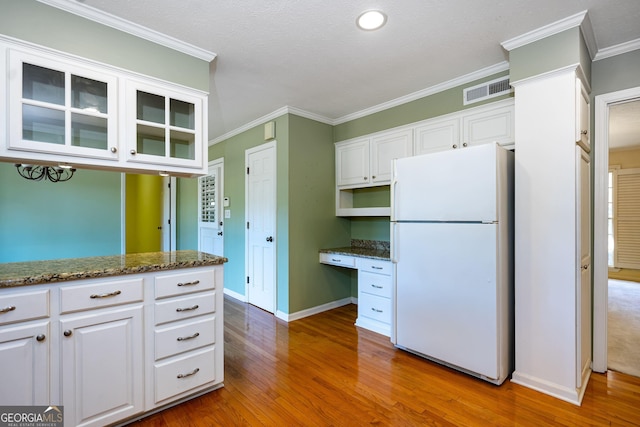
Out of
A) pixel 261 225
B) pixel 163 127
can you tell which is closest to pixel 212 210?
pixel 261 225

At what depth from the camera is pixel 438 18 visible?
6.50 feet

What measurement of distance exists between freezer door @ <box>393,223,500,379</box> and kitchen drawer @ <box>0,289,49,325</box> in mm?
2398

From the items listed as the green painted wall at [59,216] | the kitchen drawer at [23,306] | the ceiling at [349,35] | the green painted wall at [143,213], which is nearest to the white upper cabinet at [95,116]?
the ceiling at [349,35]

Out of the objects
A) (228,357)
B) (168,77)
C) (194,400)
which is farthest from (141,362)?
(168,77)

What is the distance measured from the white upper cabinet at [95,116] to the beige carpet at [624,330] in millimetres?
3709

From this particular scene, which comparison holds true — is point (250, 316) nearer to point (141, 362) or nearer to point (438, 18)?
point (141, 362)

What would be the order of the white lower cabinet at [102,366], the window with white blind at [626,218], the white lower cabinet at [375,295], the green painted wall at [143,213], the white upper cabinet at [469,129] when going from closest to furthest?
1. the white lower cabinet at [102,366]
2. the white upper cabinet at [469,129]
3. the white lower cabinet at [375,295]
4. the green painted wall at [143,213]
5. the window with white blind at [626,218]

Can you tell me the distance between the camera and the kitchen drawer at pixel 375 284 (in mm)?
3113

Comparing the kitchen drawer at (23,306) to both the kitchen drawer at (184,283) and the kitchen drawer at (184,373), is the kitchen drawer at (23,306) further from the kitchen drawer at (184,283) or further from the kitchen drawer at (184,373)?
the kitchen drawer at (184,373)

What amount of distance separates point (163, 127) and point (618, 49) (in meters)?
3.39

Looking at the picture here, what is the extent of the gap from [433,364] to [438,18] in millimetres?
2585

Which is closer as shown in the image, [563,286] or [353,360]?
[563,286]

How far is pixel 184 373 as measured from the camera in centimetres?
194

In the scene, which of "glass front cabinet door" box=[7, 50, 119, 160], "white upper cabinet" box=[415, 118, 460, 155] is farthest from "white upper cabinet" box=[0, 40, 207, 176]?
"white upper cabinet" box=[415, 118, 460, 155]
